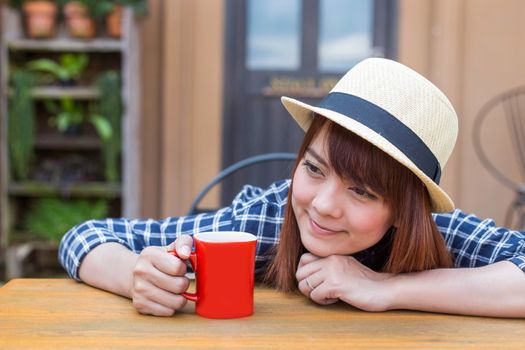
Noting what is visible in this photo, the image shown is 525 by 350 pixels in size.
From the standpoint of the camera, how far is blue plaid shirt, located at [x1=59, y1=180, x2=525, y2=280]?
1.33 metres

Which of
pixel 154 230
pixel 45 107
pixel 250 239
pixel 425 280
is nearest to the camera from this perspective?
pixel 250 239

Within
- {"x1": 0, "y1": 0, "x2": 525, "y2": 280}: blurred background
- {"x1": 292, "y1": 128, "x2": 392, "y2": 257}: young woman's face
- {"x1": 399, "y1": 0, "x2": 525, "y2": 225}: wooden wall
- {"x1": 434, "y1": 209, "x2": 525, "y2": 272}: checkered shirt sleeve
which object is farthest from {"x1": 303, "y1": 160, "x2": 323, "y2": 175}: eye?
{"x1": 399, "y1": 0, "x2": 525, "y2": 225}: wooden wall

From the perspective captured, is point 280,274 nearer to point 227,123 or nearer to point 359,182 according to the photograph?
point 359,182

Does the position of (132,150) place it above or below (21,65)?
below

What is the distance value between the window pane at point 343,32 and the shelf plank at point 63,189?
1.55 m

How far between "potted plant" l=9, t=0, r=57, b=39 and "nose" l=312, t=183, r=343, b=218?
329 cm

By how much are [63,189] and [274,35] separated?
1659 mm

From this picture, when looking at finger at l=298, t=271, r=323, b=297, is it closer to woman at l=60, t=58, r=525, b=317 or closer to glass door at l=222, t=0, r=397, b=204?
woman at l=60, t=58, r=525, b=317

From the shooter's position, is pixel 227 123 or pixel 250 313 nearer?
pixel 250 313

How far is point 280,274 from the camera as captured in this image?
124cm

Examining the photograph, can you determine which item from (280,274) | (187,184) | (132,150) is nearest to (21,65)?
(132,150)

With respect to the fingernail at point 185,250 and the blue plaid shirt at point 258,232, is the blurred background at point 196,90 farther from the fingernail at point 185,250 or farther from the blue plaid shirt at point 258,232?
the fingernail at point 185,250

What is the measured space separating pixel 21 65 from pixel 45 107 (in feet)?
0.95

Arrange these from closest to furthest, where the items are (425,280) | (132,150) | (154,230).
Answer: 1. (425,280)
2. (154,230)
3. (132,150)
